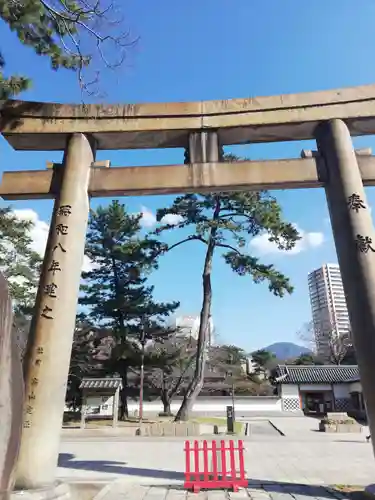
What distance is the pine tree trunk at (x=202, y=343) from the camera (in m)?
19.0

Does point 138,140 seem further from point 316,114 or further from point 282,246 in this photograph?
point 282,246

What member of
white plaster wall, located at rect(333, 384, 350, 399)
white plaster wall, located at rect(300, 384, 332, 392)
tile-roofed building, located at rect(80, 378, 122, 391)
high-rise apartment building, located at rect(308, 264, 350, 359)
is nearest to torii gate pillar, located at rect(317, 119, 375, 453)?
tile-roofed building, located at rect(80, 378, 122, 391)

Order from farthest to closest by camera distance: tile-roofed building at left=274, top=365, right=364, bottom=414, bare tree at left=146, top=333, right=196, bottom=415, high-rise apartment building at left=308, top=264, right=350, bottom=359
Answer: high-rise apartment building at left=308, top=264, right=350, bottom=359, tile-roofed building at left=274, top=365, right=364, bottom=414, bare tree at left=146, top=333, right=196, bottom=415

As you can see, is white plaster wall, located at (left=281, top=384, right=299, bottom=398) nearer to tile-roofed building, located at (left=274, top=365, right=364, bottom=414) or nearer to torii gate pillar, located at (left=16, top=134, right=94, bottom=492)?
tile-roofed building, located at (left=274, top=365, right=364, bottom=414)

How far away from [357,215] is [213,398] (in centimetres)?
3309

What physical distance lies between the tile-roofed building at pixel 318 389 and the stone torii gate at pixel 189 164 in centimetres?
3301

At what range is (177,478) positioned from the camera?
7496 millimetres

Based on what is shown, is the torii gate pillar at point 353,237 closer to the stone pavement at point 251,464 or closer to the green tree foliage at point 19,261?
the stone pavement at point 251,464

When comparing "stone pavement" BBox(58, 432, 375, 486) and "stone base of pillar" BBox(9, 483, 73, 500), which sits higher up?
"stone base of pillar" BBox(9, 483, 73, 500)

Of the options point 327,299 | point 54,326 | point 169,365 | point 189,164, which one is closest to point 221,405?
point 169,365

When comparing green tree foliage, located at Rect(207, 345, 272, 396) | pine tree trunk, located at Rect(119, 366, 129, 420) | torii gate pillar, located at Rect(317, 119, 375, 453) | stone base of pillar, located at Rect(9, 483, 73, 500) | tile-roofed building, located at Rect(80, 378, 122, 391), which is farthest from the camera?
green tree foliage, located at Rect(207, 345, 272, 396)

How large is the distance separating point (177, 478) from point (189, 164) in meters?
6.18

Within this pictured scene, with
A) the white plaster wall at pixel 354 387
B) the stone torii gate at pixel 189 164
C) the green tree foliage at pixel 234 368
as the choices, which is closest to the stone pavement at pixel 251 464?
the stone torii gate at pixel 189 164

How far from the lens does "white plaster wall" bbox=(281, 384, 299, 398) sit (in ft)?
117
